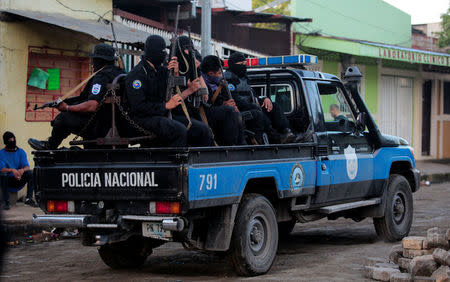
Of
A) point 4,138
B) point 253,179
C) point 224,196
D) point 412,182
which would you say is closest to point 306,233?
point 412,182

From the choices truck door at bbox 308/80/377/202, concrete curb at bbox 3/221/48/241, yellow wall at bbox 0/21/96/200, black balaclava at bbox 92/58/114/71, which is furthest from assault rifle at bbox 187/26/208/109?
yellow wall at bbox 0/21/96/200

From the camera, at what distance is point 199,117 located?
22.9ft

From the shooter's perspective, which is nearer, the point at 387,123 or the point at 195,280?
the point at 195,280

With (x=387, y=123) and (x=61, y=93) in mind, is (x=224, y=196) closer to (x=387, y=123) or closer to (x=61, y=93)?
(x=61, y=93)

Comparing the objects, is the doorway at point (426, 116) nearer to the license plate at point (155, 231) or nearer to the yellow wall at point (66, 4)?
the yellow wall at point (66, 4)

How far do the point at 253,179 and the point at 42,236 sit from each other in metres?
4.13

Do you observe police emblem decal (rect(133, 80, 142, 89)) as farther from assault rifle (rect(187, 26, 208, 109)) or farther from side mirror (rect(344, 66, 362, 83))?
side mirror (rect(344, 66, 362, 83))

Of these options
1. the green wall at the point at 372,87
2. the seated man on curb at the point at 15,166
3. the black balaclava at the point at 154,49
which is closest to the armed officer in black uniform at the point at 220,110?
the black balaclava at the point at 154,49

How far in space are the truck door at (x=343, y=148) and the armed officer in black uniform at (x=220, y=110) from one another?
1338mm

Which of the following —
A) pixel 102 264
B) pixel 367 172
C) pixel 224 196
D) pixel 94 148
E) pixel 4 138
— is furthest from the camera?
pixel 4 138

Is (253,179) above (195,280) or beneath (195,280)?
above

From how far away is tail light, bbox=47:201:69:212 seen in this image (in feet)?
20.6

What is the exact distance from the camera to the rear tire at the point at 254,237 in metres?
6.39

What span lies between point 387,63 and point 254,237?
18294mm
